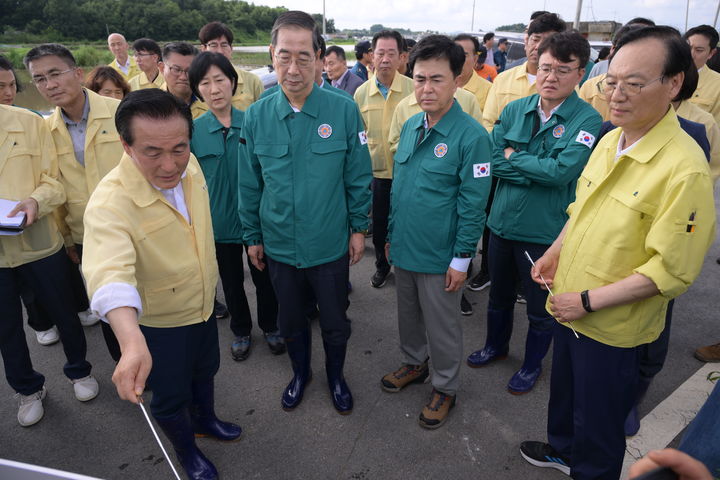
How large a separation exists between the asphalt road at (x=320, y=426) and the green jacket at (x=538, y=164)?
106 centimetres

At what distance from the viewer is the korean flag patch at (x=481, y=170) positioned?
2.20 metres

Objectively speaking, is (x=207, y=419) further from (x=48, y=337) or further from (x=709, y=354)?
(x=709, y=354)

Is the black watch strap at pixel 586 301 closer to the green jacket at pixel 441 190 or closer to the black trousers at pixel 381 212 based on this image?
the green jacket at pixel 441 190

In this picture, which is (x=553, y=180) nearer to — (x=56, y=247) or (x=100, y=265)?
(x=100, y=265)

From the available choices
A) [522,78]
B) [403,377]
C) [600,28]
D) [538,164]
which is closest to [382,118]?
[522,78]

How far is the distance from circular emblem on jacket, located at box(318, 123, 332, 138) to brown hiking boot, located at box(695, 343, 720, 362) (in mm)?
2926

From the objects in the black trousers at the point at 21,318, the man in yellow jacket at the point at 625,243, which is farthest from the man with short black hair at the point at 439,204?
the black trousers at the point at 21,318

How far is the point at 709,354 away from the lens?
9.90 ft

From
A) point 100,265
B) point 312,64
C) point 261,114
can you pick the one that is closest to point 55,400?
point 100,265

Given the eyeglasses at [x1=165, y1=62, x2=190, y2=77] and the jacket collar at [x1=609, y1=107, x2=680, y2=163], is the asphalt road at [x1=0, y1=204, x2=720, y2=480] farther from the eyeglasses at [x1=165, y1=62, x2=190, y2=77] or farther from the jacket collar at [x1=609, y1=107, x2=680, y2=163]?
the eyeglasses at [x1=165, y1=62, x2=190, y2=77]

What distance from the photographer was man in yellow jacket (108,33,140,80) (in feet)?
19.8

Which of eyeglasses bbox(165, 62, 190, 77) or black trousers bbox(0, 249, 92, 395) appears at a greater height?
eyeglasses bbox(165, 62, 190, 77)

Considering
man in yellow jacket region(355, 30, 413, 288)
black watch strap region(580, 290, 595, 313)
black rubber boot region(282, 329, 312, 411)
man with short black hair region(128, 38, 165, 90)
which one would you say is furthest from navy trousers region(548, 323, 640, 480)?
man with short black hair region(128, 38, 165, 90)

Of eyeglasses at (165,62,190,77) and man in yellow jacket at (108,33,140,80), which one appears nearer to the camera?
eyeglasses at (165,62,190,77)
